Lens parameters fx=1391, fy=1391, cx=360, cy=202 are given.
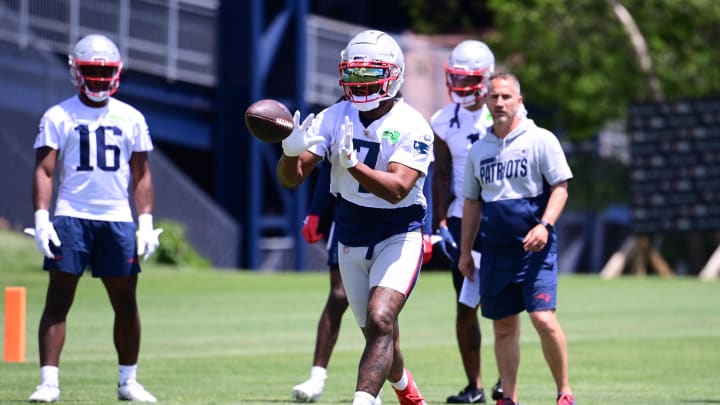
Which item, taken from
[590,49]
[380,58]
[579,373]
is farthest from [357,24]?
[380,58]

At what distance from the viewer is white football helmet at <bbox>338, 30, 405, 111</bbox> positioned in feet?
27.1

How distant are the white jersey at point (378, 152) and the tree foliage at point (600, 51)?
81.1ft

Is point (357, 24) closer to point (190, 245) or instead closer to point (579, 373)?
point (190, 245)

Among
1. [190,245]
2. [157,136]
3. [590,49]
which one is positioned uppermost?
[590,49]

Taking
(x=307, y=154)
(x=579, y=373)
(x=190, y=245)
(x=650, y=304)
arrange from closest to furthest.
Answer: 1. (x=307, y=154)
2. (x=579, y=373)
3. (x=650, y=304)
4. (x=190, y=245)

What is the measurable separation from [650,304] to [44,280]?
984 centimetres

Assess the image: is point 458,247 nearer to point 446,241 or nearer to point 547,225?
point 446,241

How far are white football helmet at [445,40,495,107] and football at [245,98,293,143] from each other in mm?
3153

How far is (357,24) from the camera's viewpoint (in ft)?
130

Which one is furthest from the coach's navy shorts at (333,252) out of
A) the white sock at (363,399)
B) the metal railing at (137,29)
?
the metal railing at (137,29)

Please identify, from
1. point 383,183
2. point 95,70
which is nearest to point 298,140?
point 383,183

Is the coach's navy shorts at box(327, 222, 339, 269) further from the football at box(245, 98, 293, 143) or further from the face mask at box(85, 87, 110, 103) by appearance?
the football at box(245, 98, 293, 143)

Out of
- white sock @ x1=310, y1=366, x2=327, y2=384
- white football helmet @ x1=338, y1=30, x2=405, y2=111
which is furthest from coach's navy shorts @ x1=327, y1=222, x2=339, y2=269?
white football helmet @ x1=338, y1=30, x2=405, y2=111

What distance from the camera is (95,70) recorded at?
10016 mm
